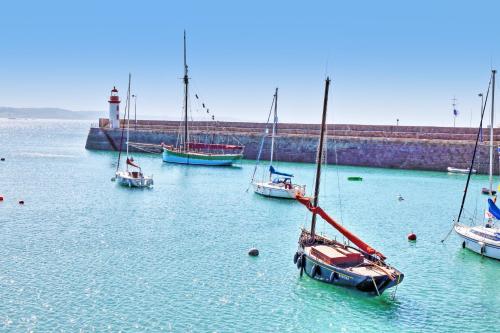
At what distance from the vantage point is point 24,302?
60.6 ft

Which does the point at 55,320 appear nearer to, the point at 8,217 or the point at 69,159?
the point at 8,217

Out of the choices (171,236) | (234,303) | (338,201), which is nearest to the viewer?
(234,303)

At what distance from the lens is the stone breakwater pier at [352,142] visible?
7300cm

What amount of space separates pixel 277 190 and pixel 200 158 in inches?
1161

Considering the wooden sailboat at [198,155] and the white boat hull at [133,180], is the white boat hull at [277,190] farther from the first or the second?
the wooden sailboat at [198,155]

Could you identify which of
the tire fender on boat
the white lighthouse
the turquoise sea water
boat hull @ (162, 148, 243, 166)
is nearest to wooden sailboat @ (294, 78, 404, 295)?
the turquoise sea water

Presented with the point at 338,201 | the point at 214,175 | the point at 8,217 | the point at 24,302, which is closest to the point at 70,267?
the point at 24,302

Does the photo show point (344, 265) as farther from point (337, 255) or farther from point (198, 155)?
point (198, 155)

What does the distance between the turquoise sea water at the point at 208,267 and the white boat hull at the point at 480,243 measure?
17.7 inches

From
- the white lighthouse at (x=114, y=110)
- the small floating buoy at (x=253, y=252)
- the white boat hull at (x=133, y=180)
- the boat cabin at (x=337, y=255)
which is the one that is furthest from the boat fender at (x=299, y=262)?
the white lighthouse at (x=114, y=110)

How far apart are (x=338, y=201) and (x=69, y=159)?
47.4 metres

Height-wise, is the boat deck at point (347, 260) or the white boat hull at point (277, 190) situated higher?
the boat deck at point (347, 260)

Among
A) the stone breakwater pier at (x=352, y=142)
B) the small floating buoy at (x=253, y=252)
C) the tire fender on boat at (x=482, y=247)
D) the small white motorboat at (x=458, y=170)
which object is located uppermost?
the stone breakwater pier at (x=352, y=142)

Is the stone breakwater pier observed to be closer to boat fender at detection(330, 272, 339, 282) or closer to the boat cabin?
the boat cabin
